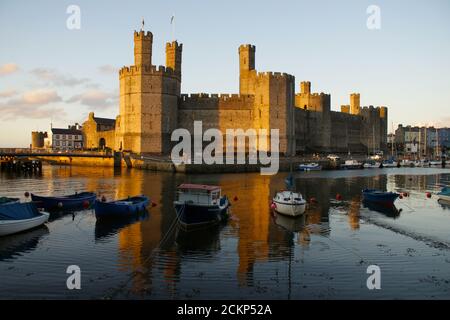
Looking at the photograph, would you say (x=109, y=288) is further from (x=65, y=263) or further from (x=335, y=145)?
A: (x=335, y=145)

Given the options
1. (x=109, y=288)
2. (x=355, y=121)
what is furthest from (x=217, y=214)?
(x=355, y=121)

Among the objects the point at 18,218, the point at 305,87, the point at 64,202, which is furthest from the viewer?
the point at 305,87

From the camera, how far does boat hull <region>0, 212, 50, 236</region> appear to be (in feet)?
45.6

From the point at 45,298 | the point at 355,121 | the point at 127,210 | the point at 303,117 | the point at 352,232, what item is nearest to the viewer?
the point at 45,298

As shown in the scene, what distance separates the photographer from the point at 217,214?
16.7 meters

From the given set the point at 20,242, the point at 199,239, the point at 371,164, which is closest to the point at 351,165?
the point at 371,164

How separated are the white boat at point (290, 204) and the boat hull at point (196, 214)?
295cm

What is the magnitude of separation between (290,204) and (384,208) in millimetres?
6396

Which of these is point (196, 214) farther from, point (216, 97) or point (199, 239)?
point (216, 97)

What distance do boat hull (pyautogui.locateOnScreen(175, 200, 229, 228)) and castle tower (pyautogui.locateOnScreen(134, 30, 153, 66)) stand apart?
1365 inches

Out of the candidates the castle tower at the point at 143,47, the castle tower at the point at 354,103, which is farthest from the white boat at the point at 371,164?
the castle tower at the point at 143,47

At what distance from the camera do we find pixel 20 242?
44.3 ft
